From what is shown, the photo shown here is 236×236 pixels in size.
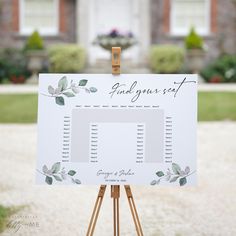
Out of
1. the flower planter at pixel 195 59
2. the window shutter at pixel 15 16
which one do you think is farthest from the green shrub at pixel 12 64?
the flower planter at pixel 195 59

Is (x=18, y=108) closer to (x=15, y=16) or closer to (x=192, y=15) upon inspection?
(x=15, y=16)

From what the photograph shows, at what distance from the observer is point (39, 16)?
57.5ft

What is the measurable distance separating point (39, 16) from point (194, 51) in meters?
4.67

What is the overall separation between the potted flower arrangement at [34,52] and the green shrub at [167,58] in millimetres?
3054

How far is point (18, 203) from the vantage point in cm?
546

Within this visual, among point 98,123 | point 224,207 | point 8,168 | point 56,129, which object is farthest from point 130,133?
point 8,168

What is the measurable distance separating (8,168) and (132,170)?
12.2ft

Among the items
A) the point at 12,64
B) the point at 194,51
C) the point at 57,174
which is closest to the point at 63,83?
the point at 57,174

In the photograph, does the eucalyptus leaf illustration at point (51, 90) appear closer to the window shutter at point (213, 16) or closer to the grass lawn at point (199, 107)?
the grass lawn at point (199, 107)

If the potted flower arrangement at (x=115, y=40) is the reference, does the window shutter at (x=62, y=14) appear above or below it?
above

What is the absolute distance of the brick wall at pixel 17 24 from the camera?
1733cm

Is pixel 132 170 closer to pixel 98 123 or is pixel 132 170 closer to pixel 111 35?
pixel 98 123

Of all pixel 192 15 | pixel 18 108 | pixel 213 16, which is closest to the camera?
pixel 18 108

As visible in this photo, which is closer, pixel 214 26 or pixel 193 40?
pixel 193 40
